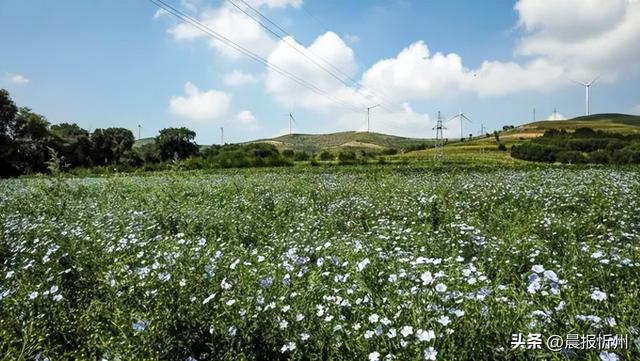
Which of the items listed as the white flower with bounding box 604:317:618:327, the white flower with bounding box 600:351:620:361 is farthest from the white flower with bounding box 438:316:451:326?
the white flower with bounding box 604:317:618:327

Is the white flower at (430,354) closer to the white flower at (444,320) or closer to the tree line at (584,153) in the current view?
the white flower at (444,320)

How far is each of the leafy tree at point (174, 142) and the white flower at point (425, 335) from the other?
360 ft

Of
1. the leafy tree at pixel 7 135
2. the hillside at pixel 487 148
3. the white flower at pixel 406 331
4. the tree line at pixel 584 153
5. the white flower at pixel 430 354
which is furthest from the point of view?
the hillside at pixel 487 148

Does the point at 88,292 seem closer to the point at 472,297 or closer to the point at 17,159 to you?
the point at 472,297

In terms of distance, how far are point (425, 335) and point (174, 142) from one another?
374 ft

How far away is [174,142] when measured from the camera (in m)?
110

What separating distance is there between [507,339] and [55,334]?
4357mm

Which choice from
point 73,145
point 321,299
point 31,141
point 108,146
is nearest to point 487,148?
point 108,146

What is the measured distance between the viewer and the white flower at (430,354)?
2822 millimetres

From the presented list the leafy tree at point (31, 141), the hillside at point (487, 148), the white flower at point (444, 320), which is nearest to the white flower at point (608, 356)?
the white flower at point (444, 320)

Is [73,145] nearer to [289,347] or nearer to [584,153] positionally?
[289,347]

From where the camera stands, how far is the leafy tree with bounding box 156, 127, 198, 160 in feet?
357

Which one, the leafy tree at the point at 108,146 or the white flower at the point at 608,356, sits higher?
the leafy tree at the point at 108,146

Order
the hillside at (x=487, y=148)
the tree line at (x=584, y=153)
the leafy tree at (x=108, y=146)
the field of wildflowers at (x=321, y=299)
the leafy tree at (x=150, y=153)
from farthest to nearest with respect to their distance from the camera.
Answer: the leafy tree at (x=150, y=153) → the leafy tree at (x=108, y=146) → the hillside at (x=487, y=148) → the tree line at (x=584, y=153) → the field of wildflowers at (x=321, y=299)
